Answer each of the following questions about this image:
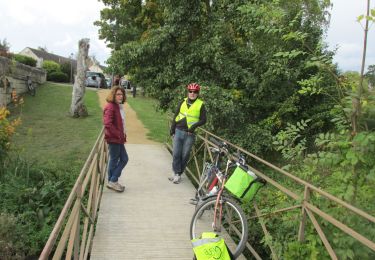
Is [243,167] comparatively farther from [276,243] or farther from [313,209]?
[313,209]

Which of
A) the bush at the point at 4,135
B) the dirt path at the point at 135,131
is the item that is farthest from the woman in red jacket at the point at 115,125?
the dirt path at the point at 135,131

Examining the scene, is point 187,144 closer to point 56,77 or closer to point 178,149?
point 178,149

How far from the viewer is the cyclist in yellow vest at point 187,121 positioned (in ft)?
21.1

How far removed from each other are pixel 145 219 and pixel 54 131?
840 centimetres

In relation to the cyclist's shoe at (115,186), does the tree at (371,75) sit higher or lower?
higher

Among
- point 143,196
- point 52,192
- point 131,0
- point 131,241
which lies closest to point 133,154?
point 52,192

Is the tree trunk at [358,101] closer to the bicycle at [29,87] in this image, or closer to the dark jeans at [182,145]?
the dark jeans at [182,145]

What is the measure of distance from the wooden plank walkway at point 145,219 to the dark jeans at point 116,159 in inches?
12.4

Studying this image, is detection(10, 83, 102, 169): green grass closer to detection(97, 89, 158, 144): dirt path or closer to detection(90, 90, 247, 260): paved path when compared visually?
detection(97, 89, 158, 144): dirt path

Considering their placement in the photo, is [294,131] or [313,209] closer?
[313,209]

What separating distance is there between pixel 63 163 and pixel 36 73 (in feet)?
49.3

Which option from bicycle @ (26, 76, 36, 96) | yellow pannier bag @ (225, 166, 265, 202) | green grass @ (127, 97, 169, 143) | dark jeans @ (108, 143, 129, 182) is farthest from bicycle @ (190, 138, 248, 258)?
bicycle @ (26, 76, 36, 96)

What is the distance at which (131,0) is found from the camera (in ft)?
49.8

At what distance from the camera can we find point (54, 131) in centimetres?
1282
